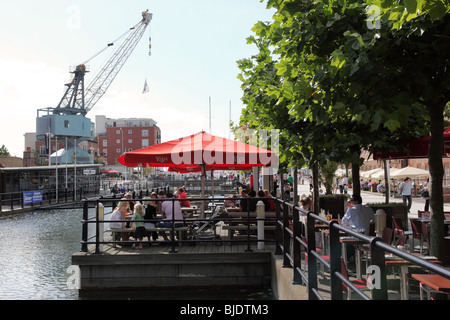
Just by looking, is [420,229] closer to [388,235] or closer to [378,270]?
[388,235]

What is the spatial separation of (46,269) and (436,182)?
8.21 meters

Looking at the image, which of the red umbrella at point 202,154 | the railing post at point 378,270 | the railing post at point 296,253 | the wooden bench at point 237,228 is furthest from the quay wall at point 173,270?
the railing post at point 378,270

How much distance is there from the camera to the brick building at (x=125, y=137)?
11488cm

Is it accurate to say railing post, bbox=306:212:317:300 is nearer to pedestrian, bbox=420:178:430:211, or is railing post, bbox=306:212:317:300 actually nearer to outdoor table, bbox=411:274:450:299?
outdoor table, bbox=411:274:450:299

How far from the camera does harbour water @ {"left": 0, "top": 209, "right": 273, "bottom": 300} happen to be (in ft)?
22.1

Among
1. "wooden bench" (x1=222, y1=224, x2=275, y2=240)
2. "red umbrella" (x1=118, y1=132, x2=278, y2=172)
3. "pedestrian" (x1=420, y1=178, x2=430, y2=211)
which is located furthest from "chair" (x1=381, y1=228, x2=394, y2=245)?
"pedestrian" (x1=420, y1=178, x2=430, y2=211)

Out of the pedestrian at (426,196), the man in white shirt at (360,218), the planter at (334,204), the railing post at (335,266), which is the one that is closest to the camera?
the railing post at (335,266)

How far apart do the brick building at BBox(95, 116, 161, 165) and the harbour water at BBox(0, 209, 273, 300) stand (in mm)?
97387

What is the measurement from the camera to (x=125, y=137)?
377 feet

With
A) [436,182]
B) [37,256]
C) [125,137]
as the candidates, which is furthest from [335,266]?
[125,137]

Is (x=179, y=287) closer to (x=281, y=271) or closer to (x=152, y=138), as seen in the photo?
(x=281, y=271)

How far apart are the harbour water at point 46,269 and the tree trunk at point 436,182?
8.58 ft

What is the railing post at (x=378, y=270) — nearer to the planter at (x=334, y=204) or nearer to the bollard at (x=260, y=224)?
the bollard at (x=260, y=224)

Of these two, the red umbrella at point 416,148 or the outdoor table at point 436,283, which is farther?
the red umbrella at point 416,148
